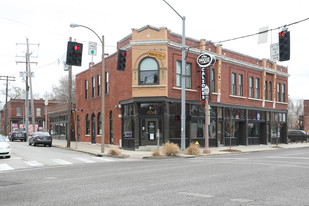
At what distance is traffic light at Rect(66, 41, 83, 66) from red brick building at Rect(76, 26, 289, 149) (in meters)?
7.27

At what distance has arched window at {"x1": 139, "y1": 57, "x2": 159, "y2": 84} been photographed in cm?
2614

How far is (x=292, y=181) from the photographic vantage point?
34.2 feet

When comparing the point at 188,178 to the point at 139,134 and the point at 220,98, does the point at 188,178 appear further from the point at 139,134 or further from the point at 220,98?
Answer: the point at 220,98

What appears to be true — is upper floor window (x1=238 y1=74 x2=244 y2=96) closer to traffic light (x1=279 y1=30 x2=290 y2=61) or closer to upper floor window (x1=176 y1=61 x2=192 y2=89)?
upper floor window (x1=176 y1=61 x2=192 y2=89)

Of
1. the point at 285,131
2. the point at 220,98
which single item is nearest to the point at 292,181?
the point at 220,98

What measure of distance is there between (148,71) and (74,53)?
9.28 meters

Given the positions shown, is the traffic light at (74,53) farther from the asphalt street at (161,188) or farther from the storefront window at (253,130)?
the storefront window at (253,130)

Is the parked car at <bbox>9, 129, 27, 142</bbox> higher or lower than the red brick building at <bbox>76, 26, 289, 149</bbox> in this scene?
lower

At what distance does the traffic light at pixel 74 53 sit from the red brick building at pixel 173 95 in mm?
7266

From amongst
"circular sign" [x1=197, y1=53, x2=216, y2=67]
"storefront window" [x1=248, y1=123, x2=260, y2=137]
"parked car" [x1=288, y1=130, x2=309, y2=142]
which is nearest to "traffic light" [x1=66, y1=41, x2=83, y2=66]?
"circular sign" [x1=197, y1=53, x2=216, y2=67]

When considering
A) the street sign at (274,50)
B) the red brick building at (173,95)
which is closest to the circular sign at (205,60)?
the red brick building at (173,95)

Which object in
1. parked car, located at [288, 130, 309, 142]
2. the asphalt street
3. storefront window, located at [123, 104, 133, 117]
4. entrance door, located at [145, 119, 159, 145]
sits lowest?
parked car, located at [288, 130, 309, 142]

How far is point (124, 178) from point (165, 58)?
1570 cm

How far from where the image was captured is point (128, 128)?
2725cm
